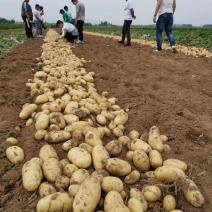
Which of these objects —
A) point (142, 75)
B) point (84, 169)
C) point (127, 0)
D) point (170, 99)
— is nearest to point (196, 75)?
point (142, 75)

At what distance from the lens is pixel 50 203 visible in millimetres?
1800

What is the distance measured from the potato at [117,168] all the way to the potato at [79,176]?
7.8 inches

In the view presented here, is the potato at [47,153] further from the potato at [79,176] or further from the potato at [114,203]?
the potato at [114,203]

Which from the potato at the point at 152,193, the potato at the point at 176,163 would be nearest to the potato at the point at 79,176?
the potato at the point at 152,193

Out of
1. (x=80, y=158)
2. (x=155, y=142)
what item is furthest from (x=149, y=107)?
(x=80, y=158)

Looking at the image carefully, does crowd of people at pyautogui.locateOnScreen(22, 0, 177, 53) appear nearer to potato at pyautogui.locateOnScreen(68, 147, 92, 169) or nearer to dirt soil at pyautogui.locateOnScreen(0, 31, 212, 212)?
dirt soil at pyautogui.locateOnScreen(0, 31, 212, 212)

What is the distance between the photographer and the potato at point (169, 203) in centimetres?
188

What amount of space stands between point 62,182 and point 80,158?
0.28 m

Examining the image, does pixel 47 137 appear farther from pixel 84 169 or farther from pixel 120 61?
pixel 120 61

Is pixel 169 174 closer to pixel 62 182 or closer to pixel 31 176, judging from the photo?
Answer: pixel 62 182

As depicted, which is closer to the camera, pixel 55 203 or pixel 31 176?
pixel 55 203

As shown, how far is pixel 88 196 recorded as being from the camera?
5.84ft

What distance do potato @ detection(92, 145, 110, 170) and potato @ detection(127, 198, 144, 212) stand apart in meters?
0.43

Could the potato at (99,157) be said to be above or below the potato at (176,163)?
above
